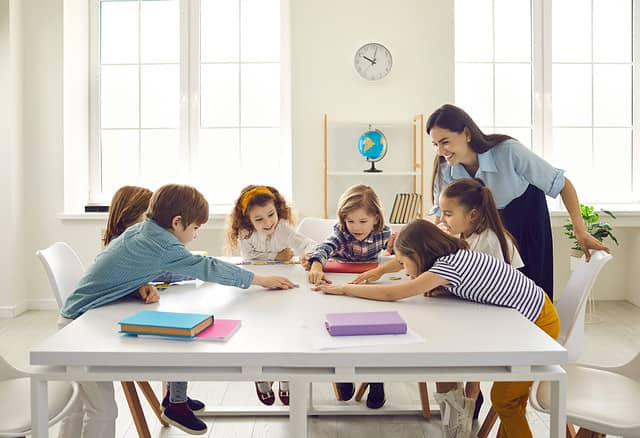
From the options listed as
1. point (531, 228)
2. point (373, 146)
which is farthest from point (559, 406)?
point (373, 146)

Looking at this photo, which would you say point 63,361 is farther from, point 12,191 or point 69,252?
point 12,191

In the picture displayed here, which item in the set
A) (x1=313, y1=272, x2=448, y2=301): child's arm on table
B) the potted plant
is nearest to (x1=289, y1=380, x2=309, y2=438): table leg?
(x1=313, y1=272, x2=448, y2=301): child's arm on table

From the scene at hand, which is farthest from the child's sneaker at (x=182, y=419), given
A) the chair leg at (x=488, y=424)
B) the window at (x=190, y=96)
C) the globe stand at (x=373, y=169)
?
the window at (x=190, y=96)

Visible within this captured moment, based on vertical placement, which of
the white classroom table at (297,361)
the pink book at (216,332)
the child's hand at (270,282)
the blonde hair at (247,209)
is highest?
the blonde hair at (247,209)

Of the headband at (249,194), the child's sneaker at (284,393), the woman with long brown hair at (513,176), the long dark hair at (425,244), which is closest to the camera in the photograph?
the long dark hair at (425,244)

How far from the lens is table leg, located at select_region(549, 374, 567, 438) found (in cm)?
129

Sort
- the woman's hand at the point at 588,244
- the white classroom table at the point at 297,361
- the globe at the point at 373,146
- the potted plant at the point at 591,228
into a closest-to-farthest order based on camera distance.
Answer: the white classroom table at the point at 297,361 < the woman's hand at the point at 588,244 < the potted plant at the point at 591,228 < the globe at the point at 373,146

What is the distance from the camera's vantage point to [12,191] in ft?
13.9

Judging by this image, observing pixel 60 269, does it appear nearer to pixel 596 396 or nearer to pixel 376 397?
pixel 376 397

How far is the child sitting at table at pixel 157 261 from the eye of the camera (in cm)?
179

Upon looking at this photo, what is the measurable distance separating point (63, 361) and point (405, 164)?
11.1 ft

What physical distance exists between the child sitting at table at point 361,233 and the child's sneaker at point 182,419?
29.8 inches

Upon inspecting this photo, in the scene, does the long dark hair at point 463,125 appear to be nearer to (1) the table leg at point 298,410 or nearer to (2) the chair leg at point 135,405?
(1) the table leg at point 298,410

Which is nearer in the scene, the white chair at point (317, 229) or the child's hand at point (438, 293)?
the child's hand at point (438, 293)
